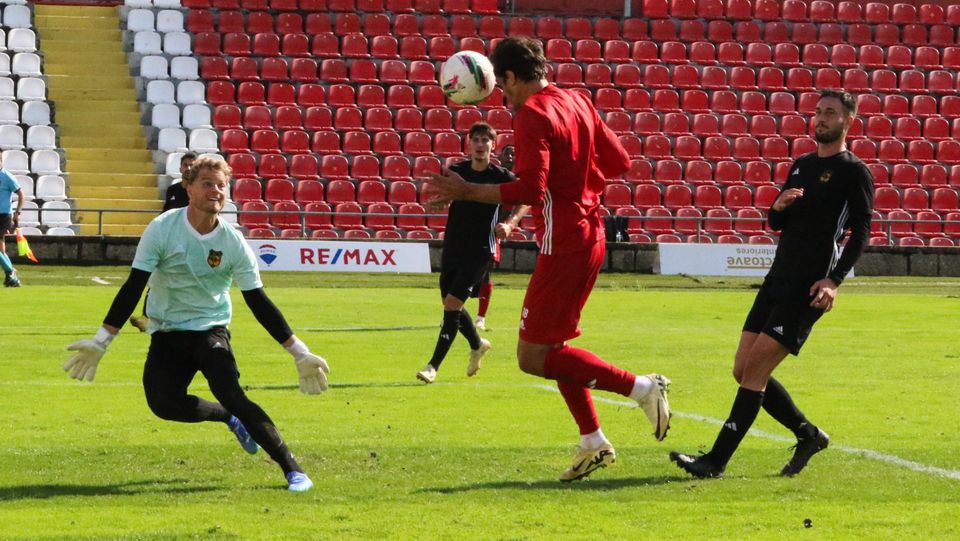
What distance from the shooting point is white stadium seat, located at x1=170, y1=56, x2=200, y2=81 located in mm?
33844

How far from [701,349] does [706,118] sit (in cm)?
2024

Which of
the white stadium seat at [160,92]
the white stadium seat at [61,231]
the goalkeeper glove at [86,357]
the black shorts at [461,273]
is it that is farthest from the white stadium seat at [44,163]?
the goalkeeper glove at [86,357]

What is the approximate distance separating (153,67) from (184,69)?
2.61ft

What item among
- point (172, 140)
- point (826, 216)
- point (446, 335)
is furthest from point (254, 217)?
point (826, 216)

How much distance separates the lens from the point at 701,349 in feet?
50.5

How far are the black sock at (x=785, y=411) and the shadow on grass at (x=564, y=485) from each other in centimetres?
78

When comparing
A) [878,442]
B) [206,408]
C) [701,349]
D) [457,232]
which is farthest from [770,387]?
[701,349]

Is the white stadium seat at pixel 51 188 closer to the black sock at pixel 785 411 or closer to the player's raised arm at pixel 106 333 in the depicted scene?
the player's raised arm at pixel 106 333

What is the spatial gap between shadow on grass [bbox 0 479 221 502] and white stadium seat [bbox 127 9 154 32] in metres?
28.8

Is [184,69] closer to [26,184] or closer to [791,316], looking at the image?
[26,184]

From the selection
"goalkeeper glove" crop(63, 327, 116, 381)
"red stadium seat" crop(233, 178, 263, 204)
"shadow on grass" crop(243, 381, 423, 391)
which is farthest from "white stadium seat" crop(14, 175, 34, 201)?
"goalkeeper glove" crop(63, 327, 116, 381)

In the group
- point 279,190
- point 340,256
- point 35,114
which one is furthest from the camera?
point 35,114

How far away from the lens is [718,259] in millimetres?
28578

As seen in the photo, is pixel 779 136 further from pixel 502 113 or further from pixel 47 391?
pixel 47 391
